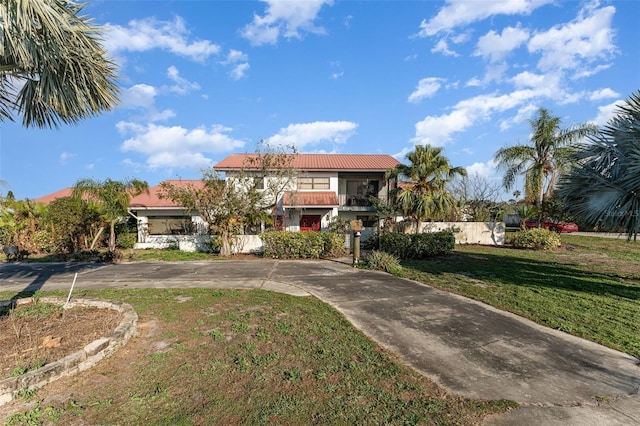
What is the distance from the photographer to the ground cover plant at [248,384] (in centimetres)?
305

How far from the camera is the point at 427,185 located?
1744 cm

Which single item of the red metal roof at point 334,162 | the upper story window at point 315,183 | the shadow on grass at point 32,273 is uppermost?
the red metal roof at point 334,162

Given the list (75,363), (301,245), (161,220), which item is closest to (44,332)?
(75,363)

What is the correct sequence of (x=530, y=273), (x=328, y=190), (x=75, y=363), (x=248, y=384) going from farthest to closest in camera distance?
(x=328, y=190) < (x=530, y=273) < (x=75, y=363) < (x=248, y=384)

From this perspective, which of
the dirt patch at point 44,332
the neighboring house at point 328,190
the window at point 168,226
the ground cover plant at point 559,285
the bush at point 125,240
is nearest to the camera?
the dirt patch at point 44,332

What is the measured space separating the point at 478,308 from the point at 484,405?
13.2 feet

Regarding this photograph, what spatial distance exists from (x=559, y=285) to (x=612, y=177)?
3.38 m

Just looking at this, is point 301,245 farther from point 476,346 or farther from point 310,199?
point 476,346

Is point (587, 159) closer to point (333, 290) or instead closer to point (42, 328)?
point (333, 290)

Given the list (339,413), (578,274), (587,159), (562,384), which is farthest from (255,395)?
(578,274)

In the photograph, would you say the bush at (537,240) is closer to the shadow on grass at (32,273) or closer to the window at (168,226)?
the window at (168,226)

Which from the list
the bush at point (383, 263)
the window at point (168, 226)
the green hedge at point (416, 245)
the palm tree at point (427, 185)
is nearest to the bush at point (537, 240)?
the palm tree at point (427, 185)

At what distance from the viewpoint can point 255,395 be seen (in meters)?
3.38

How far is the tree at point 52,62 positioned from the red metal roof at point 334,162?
14956 millimetres
